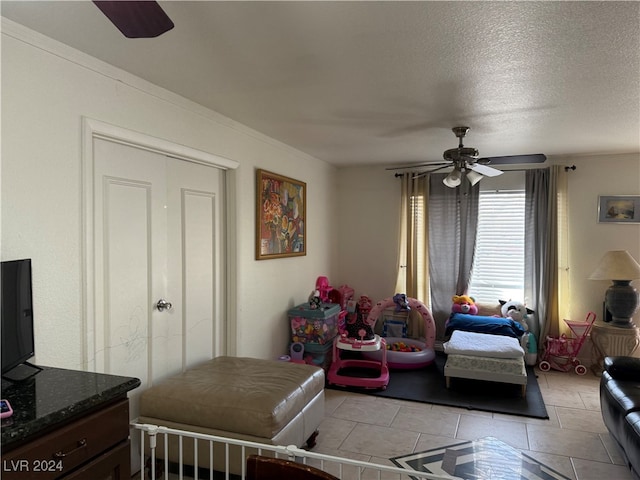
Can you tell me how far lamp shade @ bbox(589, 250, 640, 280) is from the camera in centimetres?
439

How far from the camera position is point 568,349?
→ 15.5ft

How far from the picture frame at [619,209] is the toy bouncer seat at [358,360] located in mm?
2939

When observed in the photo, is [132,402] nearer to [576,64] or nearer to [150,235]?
[150,235]

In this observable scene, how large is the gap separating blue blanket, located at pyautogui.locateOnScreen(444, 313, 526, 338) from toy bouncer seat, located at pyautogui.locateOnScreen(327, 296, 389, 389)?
0.97 meters

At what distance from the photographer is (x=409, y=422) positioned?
11.3 feet

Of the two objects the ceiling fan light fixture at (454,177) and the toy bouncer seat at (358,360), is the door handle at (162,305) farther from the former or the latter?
the ceiling fan light fixture at (454,177)

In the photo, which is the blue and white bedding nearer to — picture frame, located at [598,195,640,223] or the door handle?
picture frame, located at [598,195,640,223]

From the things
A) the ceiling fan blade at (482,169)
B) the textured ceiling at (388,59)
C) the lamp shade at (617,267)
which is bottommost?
the lamp shade at (617,267)

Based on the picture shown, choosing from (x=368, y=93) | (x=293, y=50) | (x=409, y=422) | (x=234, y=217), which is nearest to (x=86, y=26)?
(x=293, y=50)

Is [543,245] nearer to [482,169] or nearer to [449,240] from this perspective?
[449,240]

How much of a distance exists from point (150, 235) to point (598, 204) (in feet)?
15.7

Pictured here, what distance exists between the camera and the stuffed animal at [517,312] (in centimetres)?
491

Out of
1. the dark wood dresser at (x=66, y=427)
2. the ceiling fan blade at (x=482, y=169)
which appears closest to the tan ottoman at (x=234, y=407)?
the dark wood dresser at (x=66, y=427)

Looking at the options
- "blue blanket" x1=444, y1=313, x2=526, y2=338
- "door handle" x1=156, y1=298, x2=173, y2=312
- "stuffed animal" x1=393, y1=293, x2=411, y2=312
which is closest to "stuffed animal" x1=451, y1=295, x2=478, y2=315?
"blue blanket" x1=444, y1=313, x2=526, y2=338
